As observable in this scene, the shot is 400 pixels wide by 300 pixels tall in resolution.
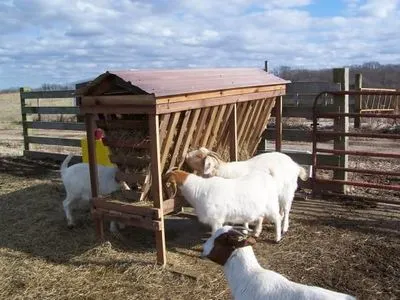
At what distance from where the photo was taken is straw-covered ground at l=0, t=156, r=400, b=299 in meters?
5.54

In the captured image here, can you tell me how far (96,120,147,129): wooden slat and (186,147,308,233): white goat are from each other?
0.91m

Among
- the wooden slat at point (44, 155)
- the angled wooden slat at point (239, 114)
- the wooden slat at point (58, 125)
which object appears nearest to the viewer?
the angled wooden slat at point (239, 114)

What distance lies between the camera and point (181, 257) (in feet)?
21.2

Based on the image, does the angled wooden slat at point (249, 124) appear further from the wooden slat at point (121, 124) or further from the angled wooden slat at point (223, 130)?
the wooden slat at point (121, 124)

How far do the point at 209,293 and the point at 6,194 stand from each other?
6733mm

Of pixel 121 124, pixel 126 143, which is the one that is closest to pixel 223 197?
pixel 126 143

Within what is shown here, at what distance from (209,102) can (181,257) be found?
2.20 metres

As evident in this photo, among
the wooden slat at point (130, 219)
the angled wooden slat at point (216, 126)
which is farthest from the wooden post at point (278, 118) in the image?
the wooden slat at point (130, 219)

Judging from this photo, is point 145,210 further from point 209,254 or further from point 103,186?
point 209,254

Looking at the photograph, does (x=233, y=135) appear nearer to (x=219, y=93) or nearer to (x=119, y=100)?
(x=219, y=93)

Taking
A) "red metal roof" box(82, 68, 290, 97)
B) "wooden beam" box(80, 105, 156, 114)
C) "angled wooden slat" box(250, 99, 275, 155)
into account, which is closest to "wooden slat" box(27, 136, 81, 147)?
"angled wooden slat" box(250, 99, 275, 155)

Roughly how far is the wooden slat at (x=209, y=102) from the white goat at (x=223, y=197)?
35.5 inches

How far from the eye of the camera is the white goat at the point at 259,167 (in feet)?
22.4

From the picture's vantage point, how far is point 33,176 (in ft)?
40.0
